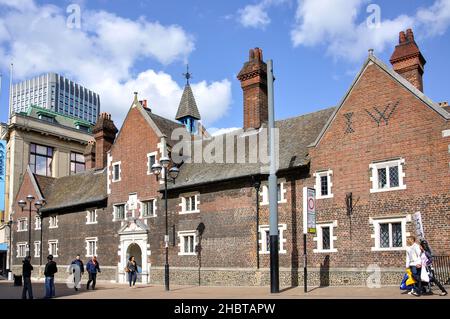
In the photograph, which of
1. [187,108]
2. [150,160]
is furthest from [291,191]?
[187,108]

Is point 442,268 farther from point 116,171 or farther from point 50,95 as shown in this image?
point 50,95

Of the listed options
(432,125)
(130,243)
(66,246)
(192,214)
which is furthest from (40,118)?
(432,125)

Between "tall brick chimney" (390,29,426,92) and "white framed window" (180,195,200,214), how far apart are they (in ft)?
43.1

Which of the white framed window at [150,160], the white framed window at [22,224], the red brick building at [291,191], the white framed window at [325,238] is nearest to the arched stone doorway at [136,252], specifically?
the red brick building at [291,191]

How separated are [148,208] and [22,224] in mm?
19255

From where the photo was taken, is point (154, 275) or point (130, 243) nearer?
point (154, 275)

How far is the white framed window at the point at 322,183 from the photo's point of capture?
80.1ft

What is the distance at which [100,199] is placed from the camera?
120ft

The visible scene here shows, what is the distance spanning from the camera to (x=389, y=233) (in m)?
22.2

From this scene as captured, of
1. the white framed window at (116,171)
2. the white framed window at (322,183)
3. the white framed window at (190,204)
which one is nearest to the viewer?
the white framed window at (322,183)

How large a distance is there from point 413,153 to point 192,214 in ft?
43.7

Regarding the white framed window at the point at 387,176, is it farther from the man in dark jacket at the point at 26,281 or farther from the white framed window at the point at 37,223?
the white framed window at the point at 37,223

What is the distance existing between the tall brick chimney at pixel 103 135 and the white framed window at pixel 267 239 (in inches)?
784

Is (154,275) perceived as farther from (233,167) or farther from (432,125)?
(432,125)
